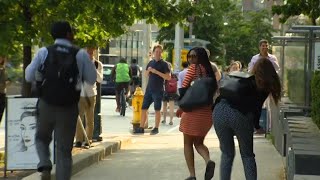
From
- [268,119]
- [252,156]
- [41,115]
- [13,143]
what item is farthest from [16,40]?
[268,119]

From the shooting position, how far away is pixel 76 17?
11359mm

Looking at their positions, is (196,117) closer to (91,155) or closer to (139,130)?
(91,155)

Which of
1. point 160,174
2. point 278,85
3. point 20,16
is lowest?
point 160,174

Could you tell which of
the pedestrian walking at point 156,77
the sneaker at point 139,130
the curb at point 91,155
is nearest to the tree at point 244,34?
the sneaker at point 139,130

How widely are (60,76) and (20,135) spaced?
2.71m

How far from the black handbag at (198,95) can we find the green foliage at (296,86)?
5.49 meters

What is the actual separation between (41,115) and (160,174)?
3.32 m

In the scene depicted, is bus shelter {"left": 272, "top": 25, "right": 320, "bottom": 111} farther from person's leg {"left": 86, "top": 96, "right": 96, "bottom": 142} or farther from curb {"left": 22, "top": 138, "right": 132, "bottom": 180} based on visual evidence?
person's leg {"left": 86, "top": 96, "right": 96, "bottom": 142}

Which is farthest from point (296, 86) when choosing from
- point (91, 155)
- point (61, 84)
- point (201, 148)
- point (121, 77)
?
point (121, 77)

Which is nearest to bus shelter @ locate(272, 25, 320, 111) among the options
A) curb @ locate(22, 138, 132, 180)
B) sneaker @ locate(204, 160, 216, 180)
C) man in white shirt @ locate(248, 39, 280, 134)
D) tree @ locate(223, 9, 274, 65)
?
man in white shirt @ locate(248, 39, 280, 134)

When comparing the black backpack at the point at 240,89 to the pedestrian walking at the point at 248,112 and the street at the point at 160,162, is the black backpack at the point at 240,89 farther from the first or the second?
the street at the point at 160,162

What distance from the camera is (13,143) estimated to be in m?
9.69

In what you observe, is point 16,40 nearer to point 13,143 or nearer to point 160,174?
point 13,143

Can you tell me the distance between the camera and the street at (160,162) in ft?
33.6
